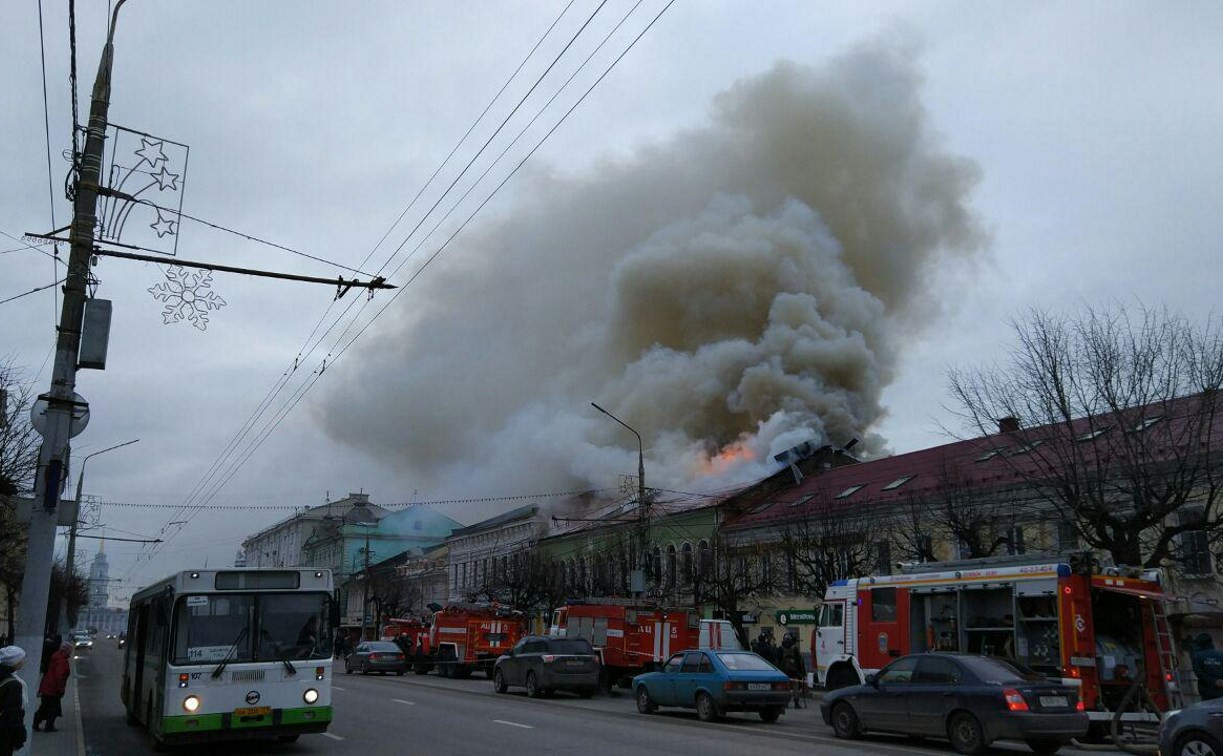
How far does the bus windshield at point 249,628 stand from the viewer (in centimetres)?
1181

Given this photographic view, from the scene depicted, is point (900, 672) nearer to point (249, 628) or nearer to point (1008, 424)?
point (249, 628)

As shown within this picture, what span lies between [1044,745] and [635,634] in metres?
15.7

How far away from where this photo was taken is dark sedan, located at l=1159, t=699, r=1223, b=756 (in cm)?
1005

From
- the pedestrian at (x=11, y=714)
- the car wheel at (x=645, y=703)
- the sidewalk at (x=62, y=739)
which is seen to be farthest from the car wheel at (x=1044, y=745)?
the sidewalk at (x=62, y=739)

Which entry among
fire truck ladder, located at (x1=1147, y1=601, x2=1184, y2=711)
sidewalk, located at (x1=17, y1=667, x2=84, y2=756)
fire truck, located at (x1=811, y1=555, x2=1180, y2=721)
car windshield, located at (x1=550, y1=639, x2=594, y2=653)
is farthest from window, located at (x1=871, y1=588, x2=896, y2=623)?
sidewalk, located at (x1=17, y1=667, x2=84, y2=756)

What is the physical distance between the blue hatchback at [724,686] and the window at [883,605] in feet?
6.87

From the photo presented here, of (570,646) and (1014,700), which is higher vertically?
(1014,700)

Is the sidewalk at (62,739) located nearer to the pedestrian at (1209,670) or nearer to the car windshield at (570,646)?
the car windshield at (570,646)

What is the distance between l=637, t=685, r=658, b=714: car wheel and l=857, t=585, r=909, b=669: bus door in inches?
166

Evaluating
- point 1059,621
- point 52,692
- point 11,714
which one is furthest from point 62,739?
point 1059,621

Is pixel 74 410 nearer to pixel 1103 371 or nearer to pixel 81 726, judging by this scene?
pixel 81 726

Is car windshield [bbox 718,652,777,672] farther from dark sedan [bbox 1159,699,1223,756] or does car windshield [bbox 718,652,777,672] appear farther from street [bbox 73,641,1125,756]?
dark sedan [bbox 1159,699,1223,756]

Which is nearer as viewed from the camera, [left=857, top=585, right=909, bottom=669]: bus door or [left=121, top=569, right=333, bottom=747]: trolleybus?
[left=121, top=569, right=333, bottom=747]: trolleybus

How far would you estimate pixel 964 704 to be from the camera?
13.3m
